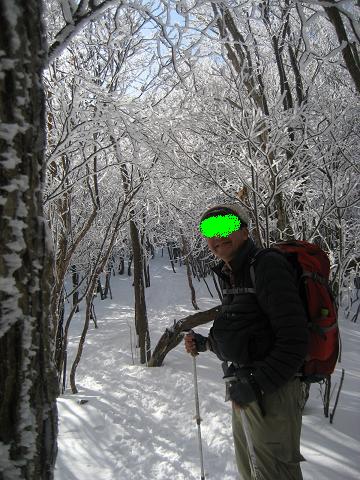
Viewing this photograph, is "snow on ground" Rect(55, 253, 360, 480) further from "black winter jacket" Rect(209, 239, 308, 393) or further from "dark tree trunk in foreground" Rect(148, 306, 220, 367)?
"black winter jacket" Rect(209, 239, 308, 393)

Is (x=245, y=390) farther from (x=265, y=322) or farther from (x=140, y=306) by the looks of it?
(x=140, y=306)

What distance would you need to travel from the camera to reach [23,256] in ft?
A: 2.93

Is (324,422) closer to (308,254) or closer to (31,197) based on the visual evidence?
(308,254)

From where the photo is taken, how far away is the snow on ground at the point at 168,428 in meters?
3.03

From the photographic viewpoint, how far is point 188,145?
19.5 ft

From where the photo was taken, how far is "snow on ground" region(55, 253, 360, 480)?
3.03m

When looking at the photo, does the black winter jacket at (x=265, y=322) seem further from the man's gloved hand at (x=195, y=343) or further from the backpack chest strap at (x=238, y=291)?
the man's gloved hand at (x=195, y=343)

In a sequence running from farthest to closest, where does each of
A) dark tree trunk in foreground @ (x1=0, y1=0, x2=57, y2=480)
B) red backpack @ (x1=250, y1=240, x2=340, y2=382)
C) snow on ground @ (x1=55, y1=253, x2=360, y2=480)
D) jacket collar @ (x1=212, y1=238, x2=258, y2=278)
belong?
snow on ground @ (x1=55, y1=253, x2=360, y2=480), jacket collar @ (x1=212, y1=238, x2=258, y2=278), red backpack @ (x1=250, y1=240, x2=340, y2=382), dark tree trunk in foreground @ (x1=0, y1=0, x2=57, y2=480)

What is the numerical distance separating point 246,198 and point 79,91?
97.1 inches

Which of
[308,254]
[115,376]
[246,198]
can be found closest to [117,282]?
[115,376]

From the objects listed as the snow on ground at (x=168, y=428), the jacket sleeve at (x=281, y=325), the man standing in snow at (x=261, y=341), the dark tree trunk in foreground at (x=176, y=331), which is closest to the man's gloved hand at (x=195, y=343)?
the man standing in snow at (x=261, y=341)

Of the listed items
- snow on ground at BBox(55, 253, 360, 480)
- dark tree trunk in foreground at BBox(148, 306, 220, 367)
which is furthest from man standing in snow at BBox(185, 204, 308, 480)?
dark tree trunk in foreground at BBox(148, 306, 220, 367)

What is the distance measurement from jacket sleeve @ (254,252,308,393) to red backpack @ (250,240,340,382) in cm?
9

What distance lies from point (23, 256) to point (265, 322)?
1.14 metres
